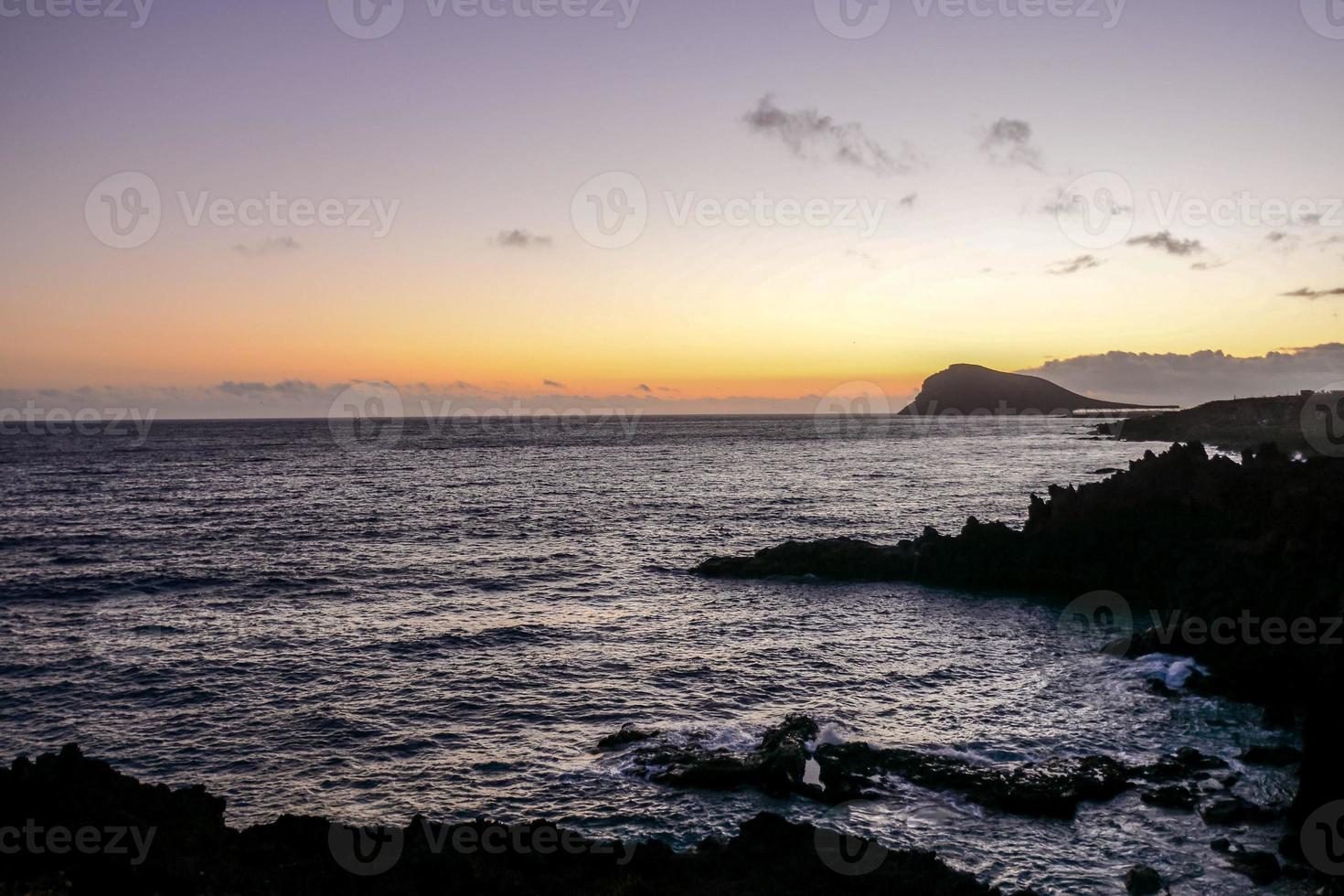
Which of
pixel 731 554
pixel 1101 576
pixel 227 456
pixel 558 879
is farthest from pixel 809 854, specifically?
pixel 227 456

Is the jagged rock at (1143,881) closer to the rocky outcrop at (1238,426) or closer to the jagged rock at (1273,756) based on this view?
the jagged rock at (1273,756)

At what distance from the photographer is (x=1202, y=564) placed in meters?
30.6

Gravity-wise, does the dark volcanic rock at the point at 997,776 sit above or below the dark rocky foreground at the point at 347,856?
below

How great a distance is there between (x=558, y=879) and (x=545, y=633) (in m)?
20.1

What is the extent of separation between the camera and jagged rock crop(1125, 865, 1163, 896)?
14.4m

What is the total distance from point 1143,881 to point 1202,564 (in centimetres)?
2050

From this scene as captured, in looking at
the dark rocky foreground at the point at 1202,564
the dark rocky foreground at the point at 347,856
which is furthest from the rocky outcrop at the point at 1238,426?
the dark rocky foreground at the point at 347,856

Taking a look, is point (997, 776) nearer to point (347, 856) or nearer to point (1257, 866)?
point (1257, 866)

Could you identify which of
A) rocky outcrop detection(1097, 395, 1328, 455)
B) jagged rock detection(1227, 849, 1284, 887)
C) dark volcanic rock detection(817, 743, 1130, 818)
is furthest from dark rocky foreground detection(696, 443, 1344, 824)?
rocky outcrop detection(1097, 395, 1328, 455)

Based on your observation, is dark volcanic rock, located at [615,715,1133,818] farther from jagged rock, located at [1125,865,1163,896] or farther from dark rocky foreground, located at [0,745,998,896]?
dark rocky foreground, located at [0,745,998,896]

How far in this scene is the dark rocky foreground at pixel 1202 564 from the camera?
22719 millimetres

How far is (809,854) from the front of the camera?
14.3 meters

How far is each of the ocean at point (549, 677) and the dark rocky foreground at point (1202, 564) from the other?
1.65 meters

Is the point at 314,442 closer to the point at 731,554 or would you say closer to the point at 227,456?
the point at 227,456
